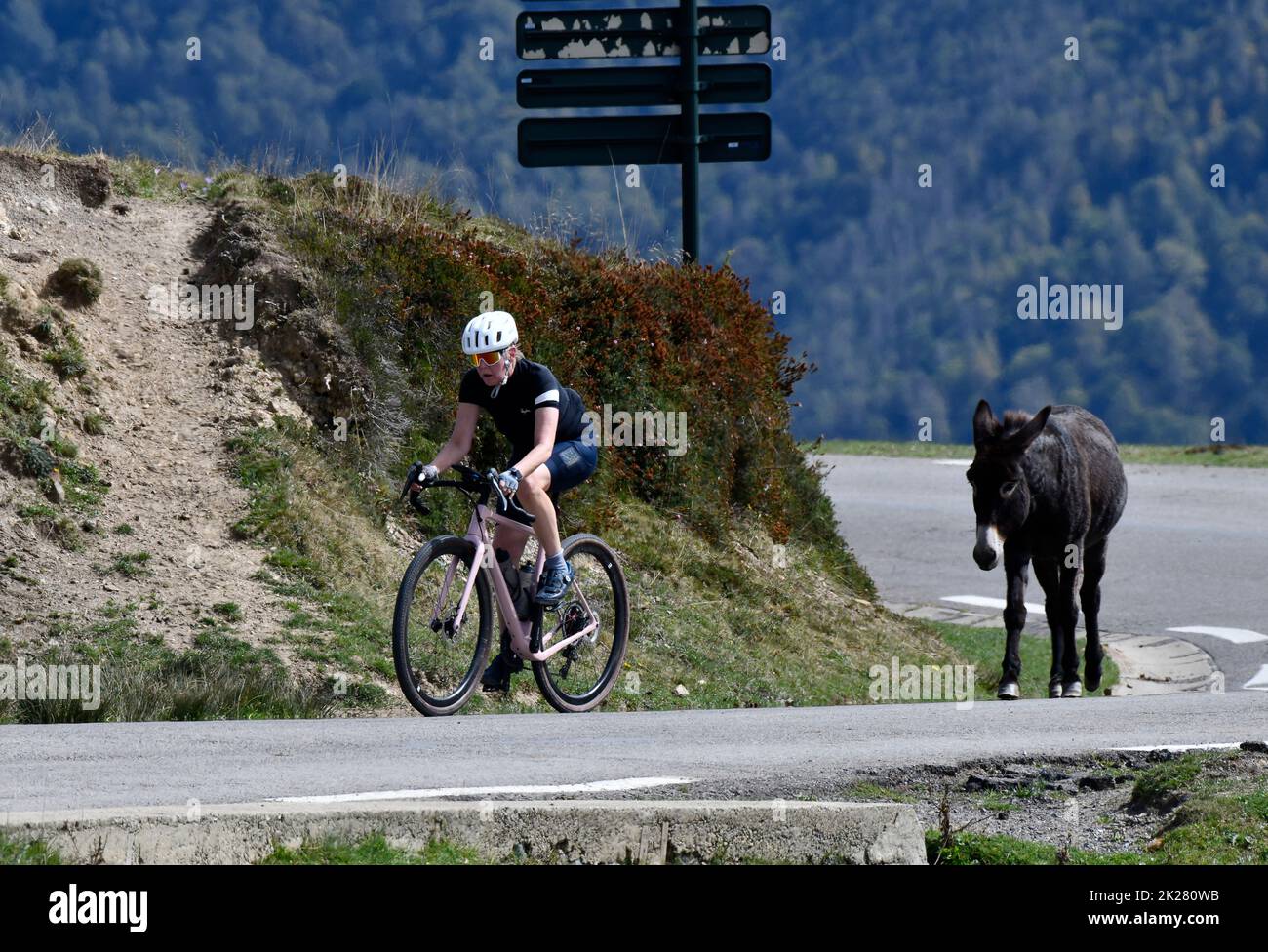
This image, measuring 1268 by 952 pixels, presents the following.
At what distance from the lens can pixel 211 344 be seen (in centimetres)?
1529

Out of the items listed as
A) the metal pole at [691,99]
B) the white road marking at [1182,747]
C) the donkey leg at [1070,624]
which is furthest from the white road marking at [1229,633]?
the white road marking at [1182,747]

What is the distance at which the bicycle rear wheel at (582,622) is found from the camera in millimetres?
10977

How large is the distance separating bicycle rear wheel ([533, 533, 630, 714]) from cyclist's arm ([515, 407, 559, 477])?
106 centimetres

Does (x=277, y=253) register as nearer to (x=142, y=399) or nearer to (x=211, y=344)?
(x=211, y=344)

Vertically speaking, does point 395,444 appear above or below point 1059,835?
above

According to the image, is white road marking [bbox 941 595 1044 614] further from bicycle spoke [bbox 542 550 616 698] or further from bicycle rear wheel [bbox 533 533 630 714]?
bicycle rear wheel [bbox 533 533 630 714]

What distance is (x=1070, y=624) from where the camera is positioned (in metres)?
14.1

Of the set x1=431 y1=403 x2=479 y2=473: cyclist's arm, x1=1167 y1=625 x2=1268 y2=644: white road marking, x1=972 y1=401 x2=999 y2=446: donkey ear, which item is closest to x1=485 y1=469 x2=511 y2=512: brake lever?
x1=431 y1=403 x2=479 y2=473: cyclist's arm

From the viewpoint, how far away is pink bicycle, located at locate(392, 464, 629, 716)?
9891mm

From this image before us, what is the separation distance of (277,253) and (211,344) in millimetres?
1012

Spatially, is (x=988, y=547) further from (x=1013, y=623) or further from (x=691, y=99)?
(x=691, y=99)

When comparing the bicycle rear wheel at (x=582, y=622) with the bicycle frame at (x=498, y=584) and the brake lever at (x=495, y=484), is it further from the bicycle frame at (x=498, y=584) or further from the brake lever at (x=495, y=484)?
the brake lever at (x=495, y=484)

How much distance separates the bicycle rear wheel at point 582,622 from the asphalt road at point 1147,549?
8.41 meters
